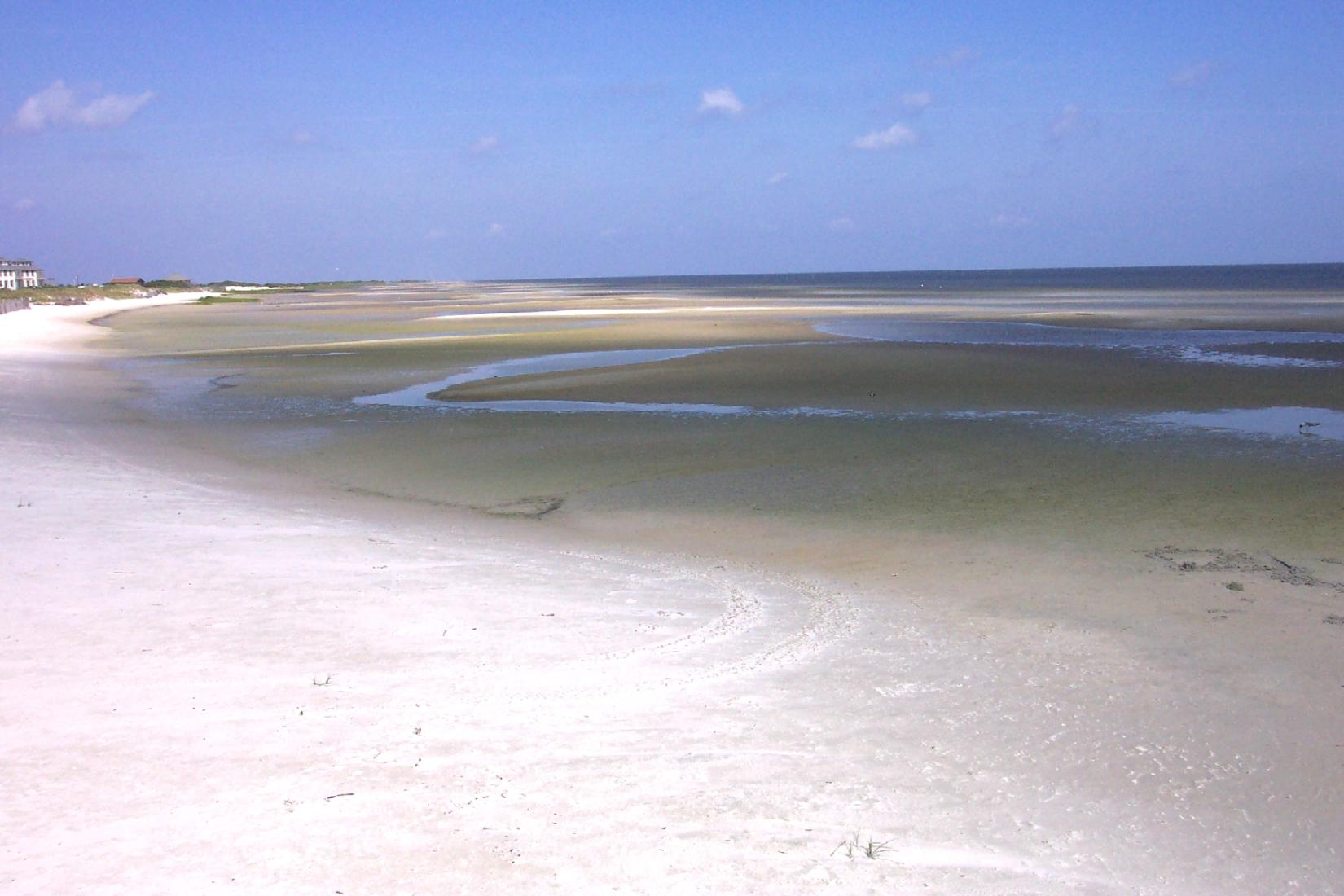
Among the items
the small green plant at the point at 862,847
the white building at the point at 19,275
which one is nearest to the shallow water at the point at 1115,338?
the small green plant at the point at 862,847

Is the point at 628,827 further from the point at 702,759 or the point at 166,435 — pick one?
the point at 166,435

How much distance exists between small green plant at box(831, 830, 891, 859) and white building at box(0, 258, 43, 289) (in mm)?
164429

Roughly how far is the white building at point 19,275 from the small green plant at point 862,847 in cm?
16443

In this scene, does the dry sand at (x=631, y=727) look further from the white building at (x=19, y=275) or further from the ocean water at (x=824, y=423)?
the white building at (x=19, y=275)

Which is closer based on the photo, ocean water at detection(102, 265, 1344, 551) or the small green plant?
the small green plant

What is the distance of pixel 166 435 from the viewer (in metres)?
19.3

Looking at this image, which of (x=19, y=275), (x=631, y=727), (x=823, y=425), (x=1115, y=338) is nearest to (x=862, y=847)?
(x=631, y=727)

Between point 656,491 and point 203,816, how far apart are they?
9.82 metres

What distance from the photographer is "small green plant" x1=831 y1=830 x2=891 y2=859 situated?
195 inches

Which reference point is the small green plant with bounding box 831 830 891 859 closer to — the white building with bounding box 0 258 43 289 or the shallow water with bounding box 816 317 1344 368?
the shallow water with bounding box 816 317 1344 368

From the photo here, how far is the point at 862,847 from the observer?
5.01 metres

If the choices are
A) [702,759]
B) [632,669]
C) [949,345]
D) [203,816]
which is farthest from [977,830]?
[949,345]

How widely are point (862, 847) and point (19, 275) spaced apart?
19766 cm

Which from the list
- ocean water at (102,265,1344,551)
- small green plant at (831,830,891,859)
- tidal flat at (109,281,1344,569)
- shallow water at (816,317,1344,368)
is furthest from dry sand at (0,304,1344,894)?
shallow water at (816,317,1344,368)
